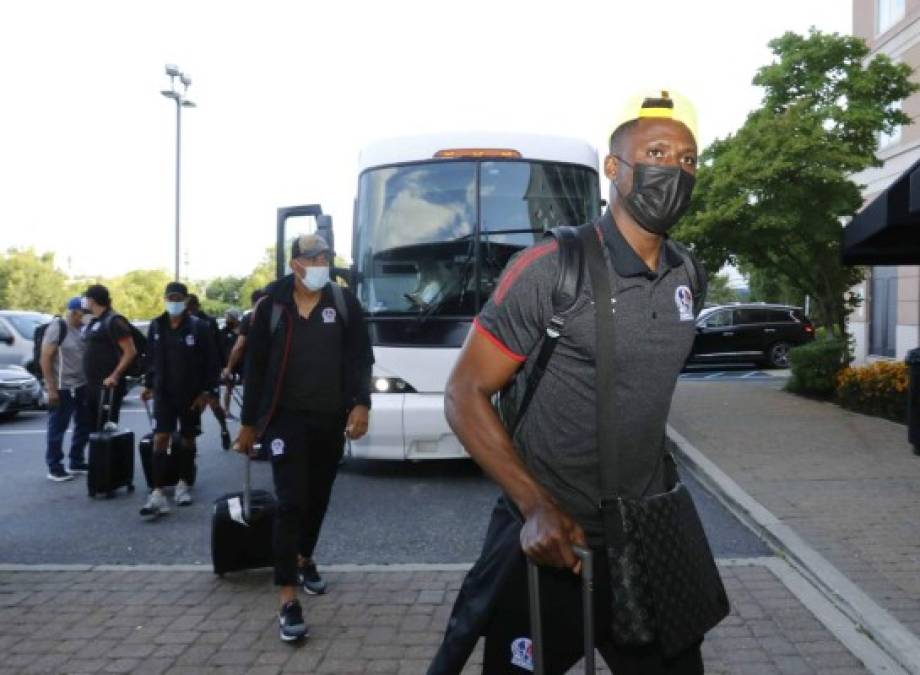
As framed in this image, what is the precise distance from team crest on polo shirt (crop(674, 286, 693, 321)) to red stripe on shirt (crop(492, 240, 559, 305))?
1.16 ft

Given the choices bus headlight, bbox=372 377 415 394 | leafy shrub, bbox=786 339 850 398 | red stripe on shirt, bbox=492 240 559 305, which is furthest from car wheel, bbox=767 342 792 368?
red stripe on shirt, bbox=492 240 559 305

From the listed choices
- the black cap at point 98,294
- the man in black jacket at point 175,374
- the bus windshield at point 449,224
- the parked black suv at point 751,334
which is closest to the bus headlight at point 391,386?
the bus windshield at point 449,224

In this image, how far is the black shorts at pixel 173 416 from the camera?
7266mm

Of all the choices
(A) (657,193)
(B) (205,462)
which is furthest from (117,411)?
(A) (657,193)

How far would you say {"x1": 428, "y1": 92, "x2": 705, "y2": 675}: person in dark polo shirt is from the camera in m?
2.14

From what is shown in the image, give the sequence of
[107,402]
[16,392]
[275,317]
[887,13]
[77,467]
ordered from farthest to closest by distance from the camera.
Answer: [887,13], [16,392], [77,467], [107,402], [275,317]

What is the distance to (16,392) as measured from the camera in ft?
46.9

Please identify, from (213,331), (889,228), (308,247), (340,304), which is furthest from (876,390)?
(308,247)

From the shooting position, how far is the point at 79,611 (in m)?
4.88

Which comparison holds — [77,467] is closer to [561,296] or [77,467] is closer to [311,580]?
[311,580]

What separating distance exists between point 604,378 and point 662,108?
740mm

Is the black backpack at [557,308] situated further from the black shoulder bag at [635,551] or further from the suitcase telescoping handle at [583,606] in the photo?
the suitcase telescoping handle at [583,606]

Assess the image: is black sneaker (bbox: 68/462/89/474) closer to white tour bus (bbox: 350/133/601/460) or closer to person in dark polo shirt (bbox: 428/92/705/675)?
white tour bus (bbox: 350/133/601/460)

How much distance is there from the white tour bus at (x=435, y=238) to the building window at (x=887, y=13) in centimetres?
2072
